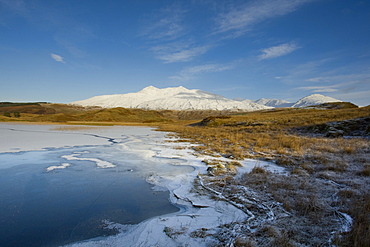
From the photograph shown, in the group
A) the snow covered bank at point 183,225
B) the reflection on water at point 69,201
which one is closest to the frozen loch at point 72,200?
the reflection on water at point 69,201

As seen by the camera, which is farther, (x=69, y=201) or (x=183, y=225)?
(x=69, y=201)

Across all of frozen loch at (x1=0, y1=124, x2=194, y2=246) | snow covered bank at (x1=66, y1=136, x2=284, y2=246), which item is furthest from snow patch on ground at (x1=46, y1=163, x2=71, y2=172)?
snow covered bank at (x1=66, y1=136, x2=284, y2=246)

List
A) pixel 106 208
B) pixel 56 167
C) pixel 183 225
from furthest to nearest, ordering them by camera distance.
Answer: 1. pixel 56 167
2. pixel 106 208
3. pixel 183 225

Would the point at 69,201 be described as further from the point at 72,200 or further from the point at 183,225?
the point at 183,225

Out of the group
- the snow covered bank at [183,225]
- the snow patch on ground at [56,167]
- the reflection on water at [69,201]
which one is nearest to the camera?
the snow covered bank at [183,225]

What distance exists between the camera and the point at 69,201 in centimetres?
474

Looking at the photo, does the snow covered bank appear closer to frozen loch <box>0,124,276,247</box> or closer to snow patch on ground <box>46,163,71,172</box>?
frozen loch <box>0,124,276,247</box>

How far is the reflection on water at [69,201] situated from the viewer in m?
3.42

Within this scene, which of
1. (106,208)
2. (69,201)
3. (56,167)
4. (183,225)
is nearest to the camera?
(183,225)

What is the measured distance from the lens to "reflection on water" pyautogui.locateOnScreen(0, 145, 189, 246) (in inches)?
135

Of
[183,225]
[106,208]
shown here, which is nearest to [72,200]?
[106,208]

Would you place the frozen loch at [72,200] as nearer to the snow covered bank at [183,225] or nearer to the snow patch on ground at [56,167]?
the snow patch on ground at [56,167]

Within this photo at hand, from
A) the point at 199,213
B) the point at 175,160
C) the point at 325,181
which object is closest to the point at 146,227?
the point at 199,213

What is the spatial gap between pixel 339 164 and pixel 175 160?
6457mm
